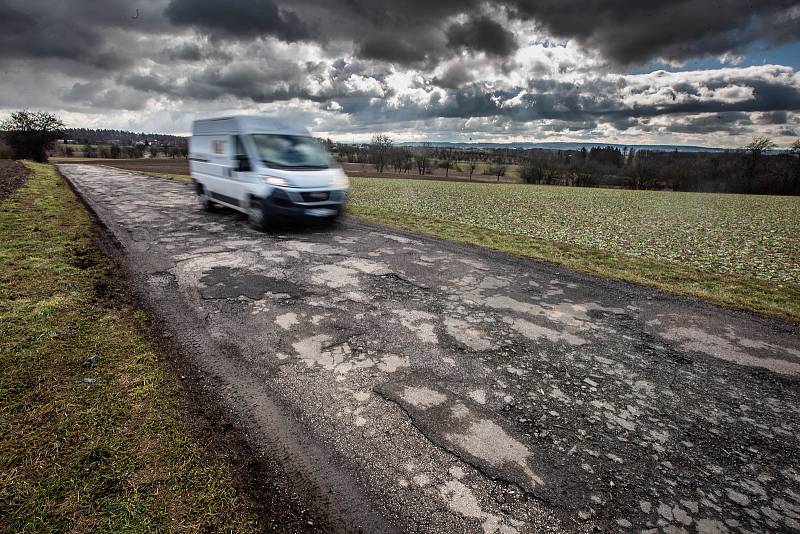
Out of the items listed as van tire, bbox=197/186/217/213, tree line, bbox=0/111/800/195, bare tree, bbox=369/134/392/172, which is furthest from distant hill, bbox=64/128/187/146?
van tire, bbox=197/186/217/213

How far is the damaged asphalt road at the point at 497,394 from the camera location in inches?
89.7

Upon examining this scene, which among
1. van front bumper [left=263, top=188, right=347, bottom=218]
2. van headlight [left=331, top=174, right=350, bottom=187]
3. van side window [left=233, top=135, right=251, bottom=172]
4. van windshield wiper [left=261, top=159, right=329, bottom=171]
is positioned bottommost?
van front bumper [left=263, top=188, right=347, bottom=218]

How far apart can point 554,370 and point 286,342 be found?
8.68ft

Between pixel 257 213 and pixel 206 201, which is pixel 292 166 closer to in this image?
pixel 257 213

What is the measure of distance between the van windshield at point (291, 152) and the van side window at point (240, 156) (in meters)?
0.36

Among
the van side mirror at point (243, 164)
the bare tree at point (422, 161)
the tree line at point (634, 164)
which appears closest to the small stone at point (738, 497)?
the van side mirror at point (243, 164)

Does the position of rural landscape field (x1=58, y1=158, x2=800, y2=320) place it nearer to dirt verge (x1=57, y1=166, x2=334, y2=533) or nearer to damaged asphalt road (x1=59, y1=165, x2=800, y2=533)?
damaged asphalt road (x1=59, y1=165, x2=800, y2=533)

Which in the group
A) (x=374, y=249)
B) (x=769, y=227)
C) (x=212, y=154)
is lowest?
(x=769, y=227)

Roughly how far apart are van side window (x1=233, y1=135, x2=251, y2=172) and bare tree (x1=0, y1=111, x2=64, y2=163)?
6040cm

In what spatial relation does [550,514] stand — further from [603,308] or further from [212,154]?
[212,154]

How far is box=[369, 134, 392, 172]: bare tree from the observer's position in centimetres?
8038

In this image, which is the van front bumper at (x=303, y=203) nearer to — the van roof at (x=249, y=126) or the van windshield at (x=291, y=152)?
the van windshield at (x=291, y=152)

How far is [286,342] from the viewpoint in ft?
12.9

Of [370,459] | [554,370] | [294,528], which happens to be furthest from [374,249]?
[294,528]
